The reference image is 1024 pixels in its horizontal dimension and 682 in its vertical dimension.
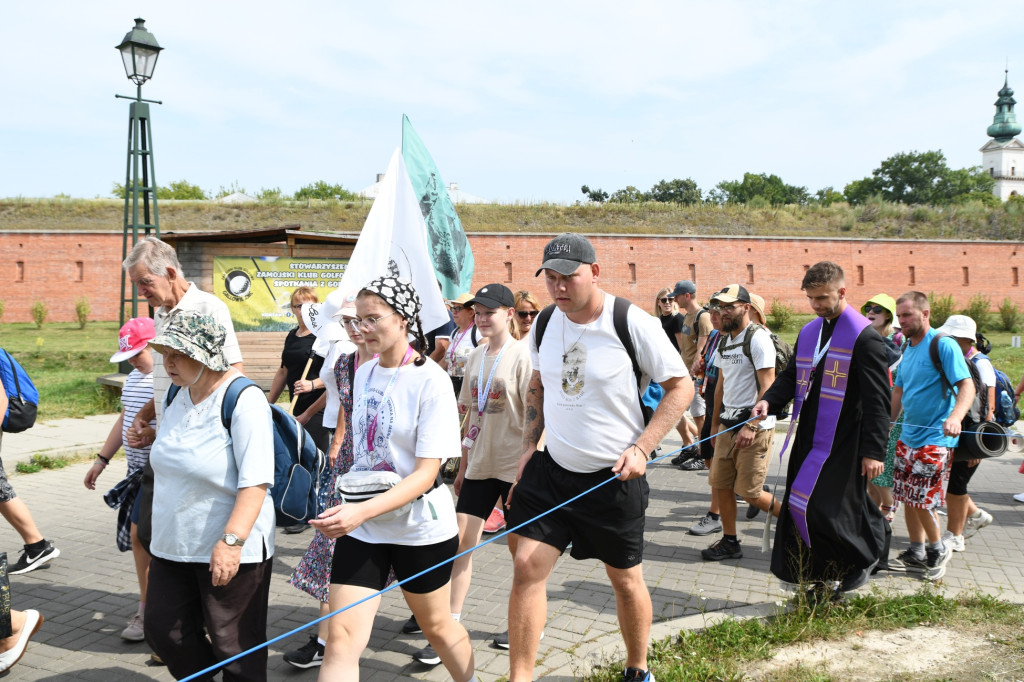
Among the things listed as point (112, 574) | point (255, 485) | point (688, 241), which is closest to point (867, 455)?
point (255, 485)

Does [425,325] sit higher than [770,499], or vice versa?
[425,325]

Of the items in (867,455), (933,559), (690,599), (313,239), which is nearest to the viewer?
(867,455)

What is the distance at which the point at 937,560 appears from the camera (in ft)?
18.7

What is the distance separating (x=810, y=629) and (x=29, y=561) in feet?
17.5

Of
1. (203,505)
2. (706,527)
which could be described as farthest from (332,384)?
(706,527)

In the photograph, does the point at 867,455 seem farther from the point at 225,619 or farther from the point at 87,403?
the point at 87,403

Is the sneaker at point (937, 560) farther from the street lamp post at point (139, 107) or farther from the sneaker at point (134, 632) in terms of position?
the street lamp post at point (139, 107)

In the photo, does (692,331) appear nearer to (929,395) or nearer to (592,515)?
(929,395)

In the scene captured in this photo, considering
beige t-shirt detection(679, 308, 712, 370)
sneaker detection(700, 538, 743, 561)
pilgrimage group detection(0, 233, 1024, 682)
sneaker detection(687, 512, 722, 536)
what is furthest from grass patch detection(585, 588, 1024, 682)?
beige t-shirt detection(679, 308, 712, 370)

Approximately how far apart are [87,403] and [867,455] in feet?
44.4

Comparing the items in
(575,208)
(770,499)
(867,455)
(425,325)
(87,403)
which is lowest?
(87,403)

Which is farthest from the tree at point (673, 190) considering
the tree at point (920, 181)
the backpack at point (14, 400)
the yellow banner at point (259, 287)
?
the backpack at point (14, 400)

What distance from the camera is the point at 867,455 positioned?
447 cm

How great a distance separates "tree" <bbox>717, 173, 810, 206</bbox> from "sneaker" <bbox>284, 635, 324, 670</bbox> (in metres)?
104
